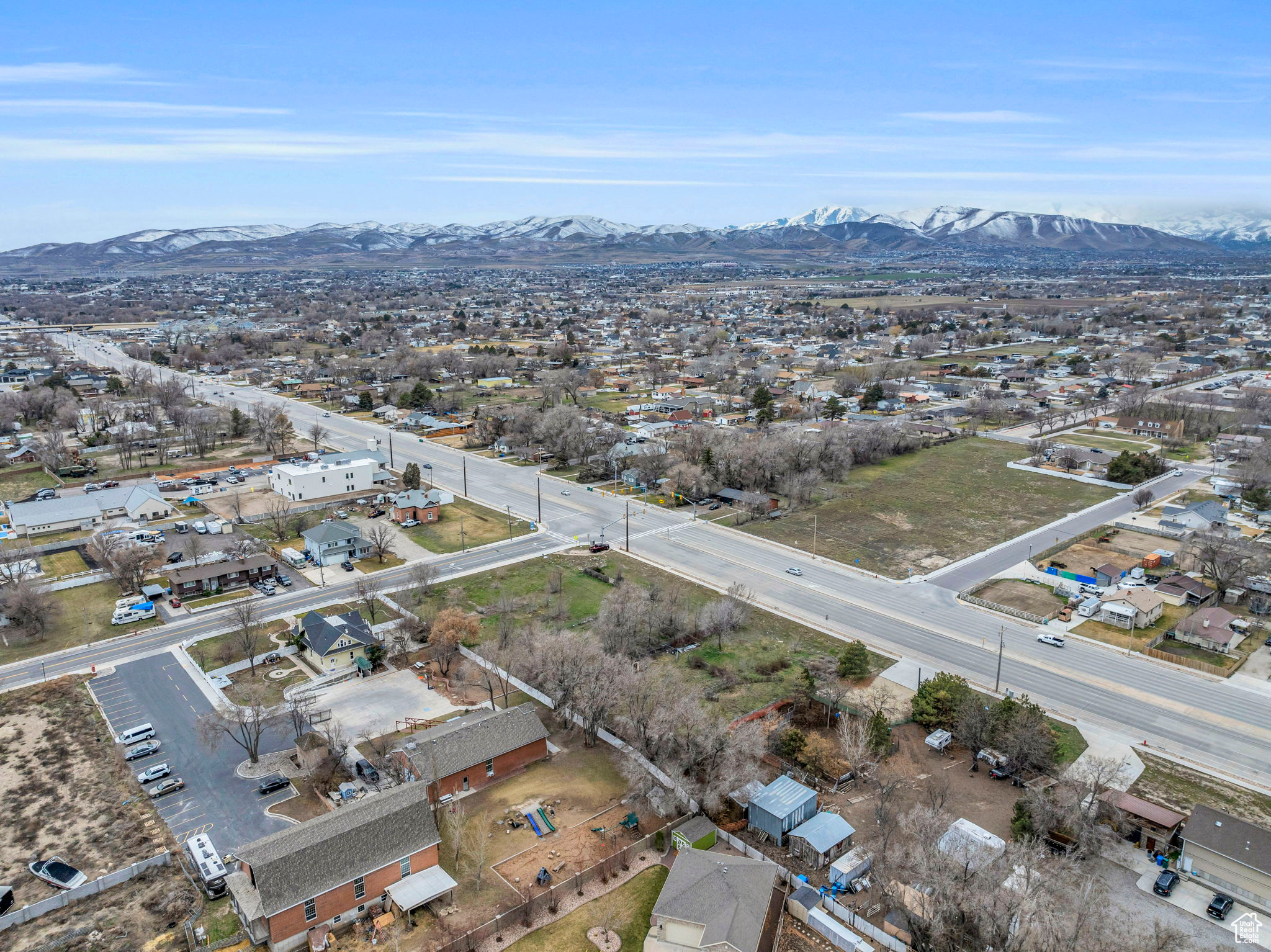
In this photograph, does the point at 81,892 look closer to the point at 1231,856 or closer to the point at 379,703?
the point at 379,703

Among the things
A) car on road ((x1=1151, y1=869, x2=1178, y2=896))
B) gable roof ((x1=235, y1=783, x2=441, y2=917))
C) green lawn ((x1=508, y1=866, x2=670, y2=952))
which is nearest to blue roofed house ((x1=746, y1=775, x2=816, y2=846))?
green lawn ((x1=508, y1=866, x2=670, y2=952))

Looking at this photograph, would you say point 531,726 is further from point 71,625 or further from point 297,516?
point 297,516

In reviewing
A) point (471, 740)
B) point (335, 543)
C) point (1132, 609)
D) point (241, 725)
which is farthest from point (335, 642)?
point (1132, 609)

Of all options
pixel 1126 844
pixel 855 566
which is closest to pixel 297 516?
pixel 855 566

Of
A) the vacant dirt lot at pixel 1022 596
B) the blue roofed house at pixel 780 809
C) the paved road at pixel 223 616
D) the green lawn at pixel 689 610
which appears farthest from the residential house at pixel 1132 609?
the paved road at pixel 223 616

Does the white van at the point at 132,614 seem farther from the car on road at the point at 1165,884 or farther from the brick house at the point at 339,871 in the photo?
the car on road at the point at 1165,884
